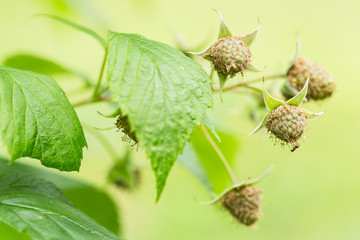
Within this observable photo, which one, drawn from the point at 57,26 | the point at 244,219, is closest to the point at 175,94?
the point at 244,219

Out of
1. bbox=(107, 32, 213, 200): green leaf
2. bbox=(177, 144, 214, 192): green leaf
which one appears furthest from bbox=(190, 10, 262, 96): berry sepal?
bbox=(177, 144, 214, 192): green leaf

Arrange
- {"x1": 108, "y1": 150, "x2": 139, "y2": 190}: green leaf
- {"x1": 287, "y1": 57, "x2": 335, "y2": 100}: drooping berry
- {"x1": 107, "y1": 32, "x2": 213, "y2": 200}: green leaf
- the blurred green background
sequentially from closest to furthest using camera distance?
{"x1": 107, "y1": 32, "x2": 213, "y2": 200}: green leaf → {"x1": 287, "y1": 57, "x2": 335, "y2": 100}: drooping berry → {"x1": 108, "y1": 150, "x2": 139, "y2": 190}: green leaf → the blurred green background

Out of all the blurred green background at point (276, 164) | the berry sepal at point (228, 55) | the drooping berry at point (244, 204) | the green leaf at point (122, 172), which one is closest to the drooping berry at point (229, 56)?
the berry sepal at point (228, 55)

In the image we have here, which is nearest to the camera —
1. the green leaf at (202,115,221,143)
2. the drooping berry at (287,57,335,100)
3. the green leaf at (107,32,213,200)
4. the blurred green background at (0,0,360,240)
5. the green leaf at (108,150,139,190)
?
the green leaf at (107,32,213,200)

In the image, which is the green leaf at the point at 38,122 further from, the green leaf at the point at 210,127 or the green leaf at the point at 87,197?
the green leaf at the point at 87,197

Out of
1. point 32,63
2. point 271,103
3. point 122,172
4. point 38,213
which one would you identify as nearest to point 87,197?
point 122,172

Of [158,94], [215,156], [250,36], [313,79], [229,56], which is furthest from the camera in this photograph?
[215,156]

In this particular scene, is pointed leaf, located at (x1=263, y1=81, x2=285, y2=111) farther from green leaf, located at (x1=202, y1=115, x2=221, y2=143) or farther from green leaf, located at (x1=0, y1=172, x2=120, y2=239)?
green leaf, located at (x1=0, y1=172, x2=120, y2=239)

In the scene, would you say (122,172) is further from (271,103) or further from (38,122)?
(38,122)
